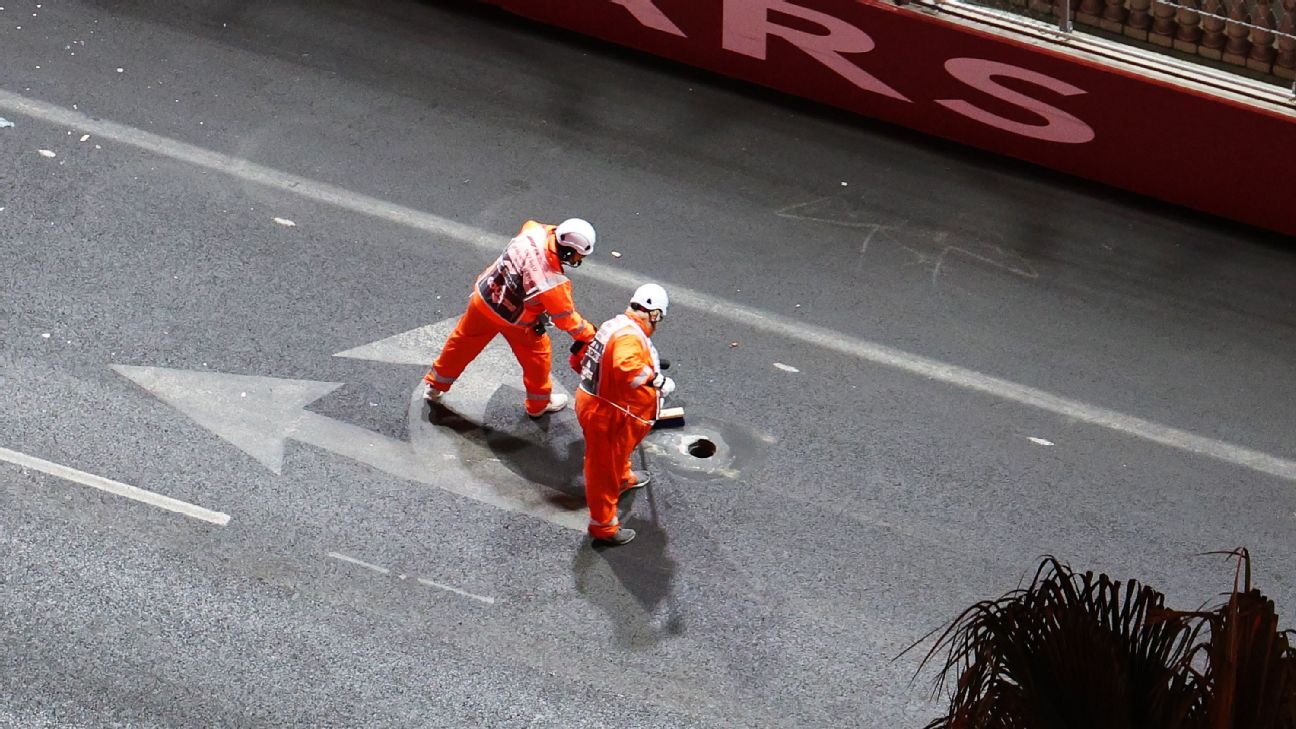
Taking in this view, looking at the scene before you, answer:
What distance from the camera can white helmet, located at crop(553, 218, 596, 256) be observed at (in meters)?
8.90

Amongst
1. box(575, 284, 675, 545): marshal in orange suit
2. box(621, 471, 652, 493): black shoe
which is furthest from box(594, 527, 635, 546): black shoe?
box(621, 471, 652, 493): black shoe

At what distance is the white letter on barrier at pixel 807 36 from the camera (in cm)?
1223

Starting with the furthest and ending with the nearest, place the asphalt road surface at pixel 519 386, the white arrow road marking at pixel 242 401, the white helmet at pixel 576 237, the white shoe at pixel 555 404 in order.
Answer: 1. the white shoe at pixel 555 404
2. the white arrow road marking at pixel 242 401
3. the white helmet at pixel 576 237
4. the asphalt road surface at pixel 519 386

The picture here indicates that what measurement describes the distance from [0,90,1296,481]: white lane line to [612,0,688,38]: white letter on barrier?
9.25ft

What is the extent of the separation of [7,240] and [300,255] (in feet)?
6.78

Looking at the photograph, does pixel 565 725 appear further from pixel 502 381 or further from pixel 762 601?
pixel 502 381

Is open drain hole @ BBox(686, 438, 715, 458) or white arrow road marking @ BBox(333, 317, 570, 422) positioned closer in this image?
open drain hole @ BBox(686, 438, 715, 458)

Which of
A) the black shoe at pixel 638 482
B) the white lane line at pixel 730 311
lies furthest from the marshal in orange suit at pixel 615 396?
the white lane line at pixel 730 311

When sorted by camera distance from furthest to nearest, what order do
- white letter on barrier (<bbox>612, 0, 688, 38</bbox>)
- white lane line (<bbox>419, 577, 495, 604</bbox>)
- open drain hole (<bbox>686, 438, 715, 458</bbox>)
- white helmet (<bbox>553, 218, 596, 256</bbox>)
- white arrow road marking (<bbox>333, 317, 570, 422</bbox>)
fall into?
white letter on barrier (<bbox>612, 0, 688, 38</bbox>), white arrow road marking (<bbox>333, 317, 570, 422</bbox>), open drain hole (<bbox>686, 438, 715, 458</bbox>), white helmet (<bbox>553, 218, 596, 256</bbox>), white lane line (<bbox>419, 577, 495, 604</bbox>)

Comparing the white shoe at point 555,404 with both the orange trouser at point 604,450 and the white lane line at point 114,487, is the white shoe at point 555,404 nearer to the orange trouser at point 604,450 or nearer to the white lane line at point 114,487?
the orange trouser at point 604,450

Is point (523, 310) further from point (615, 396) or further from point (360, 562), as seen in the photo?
point (360, 562)

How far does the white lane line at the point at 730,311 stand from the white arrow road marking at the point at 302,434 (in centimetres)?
190

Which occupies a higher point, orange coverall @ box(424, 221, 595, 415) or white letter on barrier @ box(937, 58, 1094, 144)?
white letter on barrier @ box(937, 58, 1094, 144)

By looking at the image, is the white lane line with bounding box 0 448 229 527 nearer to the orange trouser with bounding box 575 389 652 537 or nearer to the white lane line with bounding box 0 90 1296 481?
the orange trouser with bounding box 575 389 652 537
